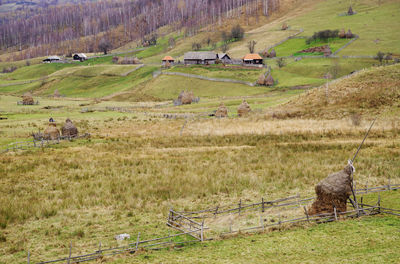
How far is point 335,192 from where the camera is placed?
18266 millimetres

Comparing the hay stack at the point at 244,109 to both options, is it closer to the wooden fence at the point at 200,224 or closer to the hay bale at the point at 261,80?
the hay bale at the point at 261,80

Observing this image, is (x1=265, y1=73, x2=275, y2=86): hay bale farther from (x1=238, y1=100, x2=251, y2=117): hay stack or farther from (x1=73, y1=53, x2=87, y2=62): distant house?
(x1=73, y1=53, x2=87, y2=62): distant house

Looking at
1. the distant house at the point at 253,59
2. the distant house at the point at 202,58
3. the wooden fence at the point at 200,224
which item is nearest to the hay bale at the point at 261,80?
the distant house at the point at 253,59

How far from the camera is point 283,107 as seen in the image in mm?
63219

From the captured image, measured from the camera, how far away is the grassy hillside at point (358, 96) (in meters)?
53.9

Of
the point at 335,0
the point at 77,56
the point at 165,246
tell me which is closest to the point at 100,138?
the point at 165,246

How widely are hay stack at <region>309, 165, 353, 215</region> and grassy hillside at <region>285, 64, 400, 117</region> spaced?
38.6 meters

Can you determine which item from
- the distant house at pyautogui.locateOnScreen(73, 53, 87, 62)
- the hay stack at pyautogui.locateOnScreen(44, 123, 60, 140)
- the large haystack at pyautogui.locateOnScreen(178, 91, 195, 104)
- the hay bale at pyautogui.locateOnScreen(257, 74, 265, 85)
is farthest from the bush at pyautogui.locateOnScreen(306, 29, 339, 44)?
the distant house at pyautogui.locateOnScreen(73, 53, 87, 62)

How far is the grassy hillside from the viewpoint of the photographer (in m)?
53.9

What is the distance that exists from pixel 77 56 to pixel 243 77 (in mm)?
121195

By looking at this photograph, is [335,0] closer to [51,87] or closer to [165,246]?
[51,87]

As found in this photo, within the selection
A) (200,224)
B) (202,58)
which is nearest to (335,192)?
(200,224)

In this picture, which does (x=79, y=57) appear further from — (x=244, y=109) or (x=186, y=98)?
(x=244, y=109)

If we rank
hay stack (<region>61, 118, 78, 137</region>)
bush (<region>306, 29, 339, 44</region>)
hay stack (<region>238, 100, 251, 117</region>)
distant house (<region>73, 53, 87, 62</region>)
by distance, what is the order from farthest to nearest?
distant house (<region>73, 53, 87, 62</region>), bush (<region>306, 29, 339, 44</region>), hay stack (<region>238, 100, 251, 117</region>), hay stack (<region>61, 118, 78, 137</region>)
